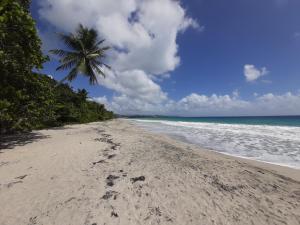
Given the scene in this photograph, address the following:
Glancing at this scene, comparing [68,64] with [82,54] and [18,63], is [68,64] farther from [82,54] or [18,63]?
[18,63]

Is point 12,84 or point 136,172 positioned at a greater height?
point 12,84

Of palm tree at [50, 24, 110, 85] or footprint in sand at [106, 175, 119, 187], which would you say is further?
palm tree at [50, 24, 110, 85]

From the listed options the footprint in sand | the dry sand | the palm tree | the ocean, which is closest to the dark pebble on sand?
the dry sand

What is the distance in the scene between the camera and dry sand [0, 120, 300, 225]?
9.53 feet

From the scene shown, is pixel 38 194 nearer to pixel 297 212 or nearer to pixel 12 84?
pixel 297 212

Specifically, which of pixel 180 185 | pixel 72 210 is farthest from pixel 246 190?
pixel 72 210

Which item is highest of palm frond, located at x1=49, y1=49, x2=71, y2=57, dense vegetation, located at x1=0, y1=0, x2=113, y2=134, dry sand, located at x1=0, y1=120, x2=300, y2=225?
palm frond, located at x1=49, y1=49, x2=71, y2=57

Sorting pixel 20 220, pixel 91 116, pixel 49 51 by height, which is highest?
pixel 49 51

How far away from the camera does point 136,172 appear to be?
474 cm

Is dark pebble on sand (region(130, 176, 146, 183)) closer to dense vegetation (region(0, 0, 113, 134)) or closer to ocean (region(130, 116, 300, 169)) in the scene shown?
dense vegetation (region(0, 0, 113, 134))

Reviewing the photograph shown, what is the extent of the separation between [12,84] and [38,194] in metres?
5.42

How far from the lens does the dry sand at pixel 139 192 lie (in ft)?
9.53

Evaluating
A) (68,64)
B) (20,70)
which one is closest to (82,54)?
(68,64)

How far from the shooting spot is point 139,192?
145 inches
